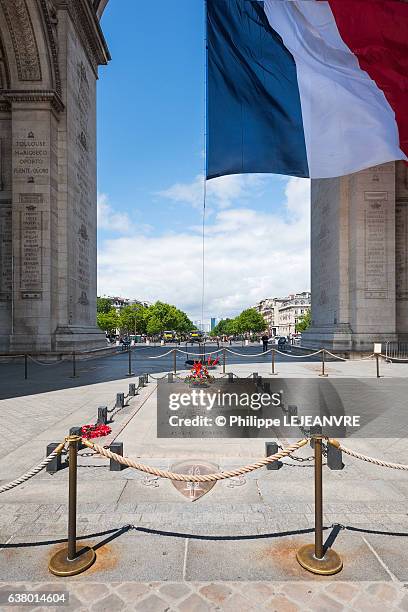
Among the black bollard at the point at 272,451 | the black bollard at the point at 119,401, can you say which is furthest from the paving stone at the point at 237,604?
the black bollard at the point at 119,401

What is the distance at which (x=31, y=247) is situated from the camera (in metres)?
21.9

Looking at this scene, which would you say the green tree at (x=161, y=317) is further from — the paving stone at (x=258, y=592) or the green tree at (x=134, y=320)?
the paving stone at (x=258, y=592)

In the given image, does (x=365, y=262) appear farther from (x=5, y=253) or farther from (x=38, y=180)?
(x=5, y=253)

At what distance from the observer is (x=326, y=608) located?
3.07 m

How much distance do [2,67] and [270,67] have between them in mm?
23408

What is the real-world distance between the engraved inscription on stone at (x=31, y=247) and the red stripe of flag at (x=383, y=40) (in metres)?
20.0

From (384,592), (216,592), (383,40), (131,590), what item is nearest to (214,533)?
(216,592)

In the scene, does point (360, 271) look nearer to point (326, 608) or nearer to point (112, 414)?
point (112, 414)

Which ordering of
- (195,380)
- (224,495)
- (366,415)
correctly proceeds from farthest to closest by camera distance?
(195,380), (366,415), (224,495)

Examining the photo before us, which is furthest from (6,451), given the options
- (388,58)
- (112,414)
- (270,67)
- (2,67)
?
(2,67)

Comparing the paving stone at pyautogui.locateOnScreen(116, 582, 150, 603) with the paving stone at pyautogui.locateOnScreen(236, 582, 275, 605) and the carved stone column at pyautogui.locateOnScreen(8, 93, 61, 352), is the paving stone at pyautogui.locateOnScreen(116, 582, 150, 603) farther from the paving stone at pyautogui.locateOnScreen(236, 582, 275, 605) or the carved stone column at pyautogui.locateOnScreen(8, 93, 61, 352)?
the carved stone column at pyautogui.locateOnScreen(8, 93, 61, 352)

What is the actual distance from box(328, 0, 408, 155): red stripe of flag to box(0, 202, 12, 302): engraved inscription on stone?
21918 mm

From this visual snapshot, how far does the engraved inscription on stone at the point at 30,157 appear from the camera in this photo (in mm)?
22203

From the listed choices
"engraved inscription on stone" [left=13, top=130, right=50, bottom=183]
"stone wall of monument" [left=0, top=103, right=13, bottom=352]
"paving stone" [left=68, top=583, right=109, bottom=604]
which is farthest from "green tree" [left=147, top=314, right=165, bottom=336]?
"paving stone" [left=68, top=583, right=109, bottom=604]
